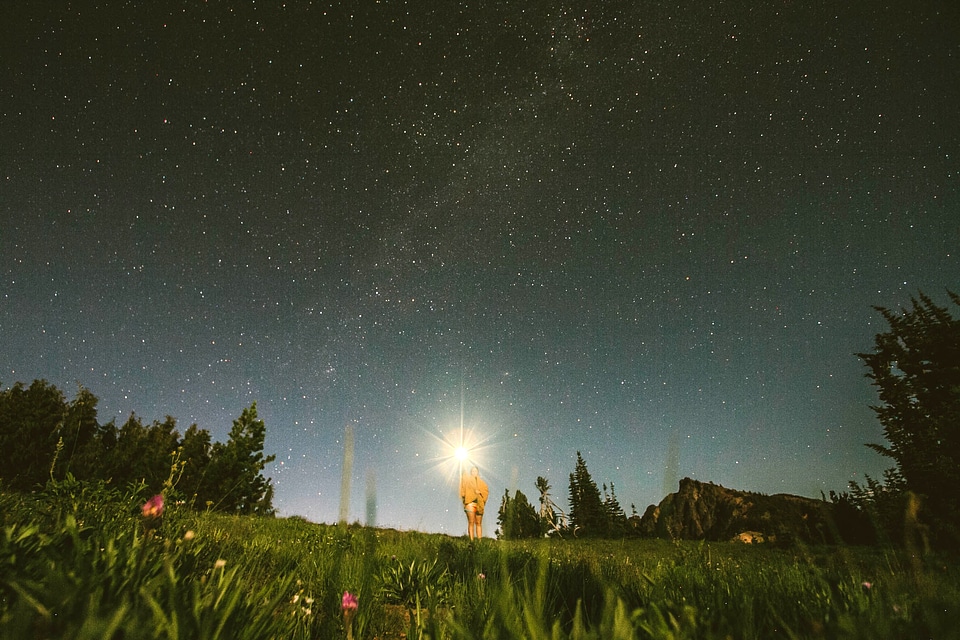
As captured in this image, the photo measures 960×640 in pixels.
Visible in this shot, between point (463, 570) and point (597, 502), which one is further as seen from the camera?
point (597, 502)

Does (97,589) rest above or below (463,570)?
above

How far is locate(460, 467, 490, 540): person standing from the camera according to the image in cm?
1374

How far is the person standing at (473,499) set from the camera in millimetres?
13742

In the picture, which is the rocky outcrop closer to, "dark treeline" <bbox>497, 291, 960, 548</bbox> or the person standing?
"dark treeline" <bbox>497, 291, 960, 548</bbox>

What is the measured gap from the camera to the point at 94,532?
1.99 m

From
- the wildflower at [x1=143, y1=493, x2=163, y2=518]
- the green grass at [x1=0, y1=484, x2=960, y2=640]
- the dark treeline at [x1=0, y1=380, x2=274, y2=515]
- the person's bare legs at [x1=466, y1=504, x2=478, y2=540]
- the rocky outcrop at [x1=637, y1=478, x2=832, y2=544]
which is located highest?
the dark treeline at [x1=0, y1=380, x2=274, y2=515]

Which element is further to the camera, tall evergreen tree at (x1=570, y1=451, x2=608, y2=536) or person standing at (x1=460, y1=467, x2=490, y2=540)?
tall evergreen tree at (x1=570, y1=451, x2=608, y2=536)

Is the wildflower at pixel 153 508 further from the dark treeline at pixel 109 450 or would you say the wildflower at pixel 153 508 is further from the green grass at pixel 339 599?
the dark treeline at pixel 109 450

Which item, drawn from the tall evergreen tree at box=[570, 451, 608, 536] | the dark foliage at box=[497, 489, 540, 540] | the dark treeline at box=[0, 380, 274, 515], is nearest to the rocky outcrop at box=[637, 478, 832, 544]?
the tall evergreen tree at box=[570, 451, 608, 536]

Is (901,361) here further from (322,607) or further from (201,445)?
(201,445)

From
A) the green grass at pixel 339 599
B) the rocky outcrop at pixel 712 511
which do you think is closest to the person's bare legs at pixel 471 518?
the green grass at pixel 339 599

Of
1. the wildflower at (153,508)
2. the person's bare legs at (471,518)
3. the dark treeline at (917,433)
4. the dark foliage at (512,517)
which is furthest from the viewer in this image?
the person's bare legs at (471,518)

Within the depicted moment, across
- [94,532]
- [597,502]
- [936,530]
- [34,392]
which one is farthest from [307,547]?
[597,502]

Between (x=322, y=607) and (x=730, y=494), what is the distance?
34932mm
